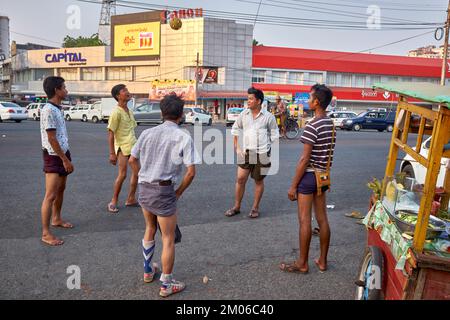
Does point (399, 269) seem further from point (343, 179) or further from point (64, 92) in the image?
point (343, 179)

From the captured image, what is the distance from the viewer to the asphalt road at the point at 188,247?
12.1ft

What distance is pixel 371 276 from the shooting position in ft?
10.4

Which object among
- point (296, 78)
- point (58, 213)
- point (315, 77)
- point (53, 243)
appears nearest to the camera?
point (53, 243)

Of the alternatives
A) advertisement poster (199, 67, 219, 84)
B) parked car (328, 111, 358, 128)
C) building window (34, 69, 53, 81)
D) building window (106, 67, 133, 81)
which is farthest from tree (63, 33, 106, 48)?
parked car (328, 111, 358, 128)

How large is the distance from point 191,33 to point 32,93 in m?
29.3

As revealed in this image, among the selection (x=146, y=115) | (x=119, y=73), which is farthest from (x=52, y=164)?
(x=119, y=73)

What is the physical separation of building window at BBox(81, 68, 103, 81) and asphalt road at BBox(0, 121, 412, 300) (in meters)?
49.9

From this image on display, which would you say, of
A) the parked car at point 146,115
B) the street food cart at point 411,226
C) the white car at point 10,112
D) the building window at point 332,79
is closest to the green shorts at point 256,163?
the street food cart at point 411,226

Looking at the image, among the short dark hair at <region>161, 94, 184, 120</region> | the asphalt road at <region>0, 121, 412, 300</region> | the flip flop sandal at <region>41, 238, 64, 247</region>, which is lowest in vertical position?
the asphalt road at <region>0, 121, 412, 300</region>

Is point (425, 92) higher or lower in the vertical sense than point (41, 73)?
lower

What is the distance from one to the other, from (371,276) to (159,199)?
5.71 ft

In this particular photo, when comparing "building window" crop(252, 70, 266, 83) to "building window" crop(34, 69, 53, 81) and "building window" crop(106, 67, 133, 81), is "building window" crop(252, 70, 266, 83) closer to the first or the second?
"building window" crop(106, 67, 133, 81)

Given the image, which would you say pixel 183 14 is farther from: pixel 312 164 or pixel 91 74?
pixel 312 164

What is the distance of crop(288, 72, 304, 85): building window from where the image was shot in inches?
1779
